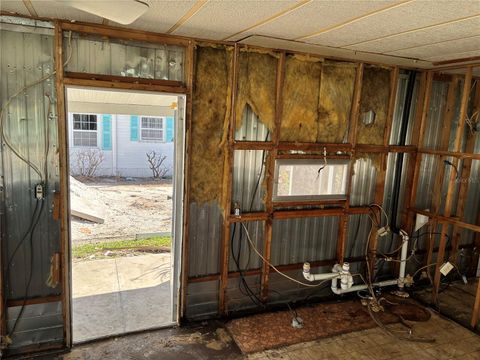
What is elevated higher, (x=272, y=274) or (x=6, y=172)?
(x=6, y=172)

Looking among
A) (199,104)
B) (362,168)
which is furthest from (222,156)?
(362,168)

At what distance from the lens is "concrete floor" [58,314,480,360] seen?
3.06 meters

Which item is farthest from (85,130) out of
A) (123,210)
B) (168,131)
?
(123,210)

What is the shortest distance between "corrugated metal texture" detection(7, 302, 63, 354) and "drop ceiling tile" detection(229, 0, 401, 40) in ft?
9.49

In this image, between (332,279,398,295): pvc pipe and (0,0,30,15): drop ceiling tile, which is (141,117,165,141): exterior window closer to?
(332,279,398,295): pvc pipe

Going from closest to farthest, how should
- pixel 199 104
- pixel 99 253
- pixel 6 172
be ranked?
pixel 6 172 < pixel 199 104 < pixel 99 253

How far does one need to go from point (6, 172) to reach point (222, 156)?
72.0 inches

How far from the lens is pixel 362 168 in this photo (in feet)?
13.6

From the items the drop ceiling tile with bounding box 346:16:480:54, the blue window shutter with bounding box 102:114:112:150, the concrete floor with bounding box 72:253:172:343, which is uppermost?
the drop ceiling tile with bounding box 346:16:480:54

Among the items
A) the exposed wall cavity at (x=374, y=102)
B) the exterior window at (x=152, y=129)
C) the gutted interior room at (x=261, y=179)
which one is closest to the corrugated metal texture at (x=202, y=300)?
the gutted interior room at (x=261, y=179)

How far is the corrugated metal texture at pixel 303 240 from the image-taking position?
12.7 feet

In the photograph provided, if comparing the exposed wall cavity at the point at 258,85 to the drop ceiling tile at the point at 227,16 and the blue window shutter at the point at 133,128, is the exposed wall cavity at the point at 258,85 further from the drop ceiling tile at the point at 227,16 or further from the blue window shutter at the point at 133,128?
the blue window shutter at the point at 133,128

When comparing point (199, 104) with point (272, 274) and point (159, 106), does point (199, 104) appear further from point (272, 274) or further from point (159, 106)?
point (159, 106)

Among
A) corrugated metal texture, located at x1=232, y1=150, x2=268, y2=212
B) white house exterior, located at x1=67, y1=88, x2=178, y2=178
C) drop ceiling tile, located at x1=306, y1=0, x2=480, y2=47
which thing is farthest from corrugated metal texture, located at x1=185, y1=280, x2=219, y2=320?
white house exterior, located at x1=67, y1=88, x2=178, y2=178
